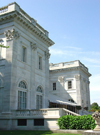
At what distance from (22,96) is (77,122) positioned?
889cm

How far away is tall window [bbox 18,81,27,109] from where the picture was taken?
20344 millimetres

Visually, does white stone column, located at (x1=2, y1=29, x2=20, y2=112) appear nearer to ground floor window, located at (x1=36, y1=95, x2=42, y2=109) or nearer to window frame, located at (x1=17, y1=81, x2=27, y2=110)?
window frame, located at (x1=17, y1=81, x2=27, y2=110)

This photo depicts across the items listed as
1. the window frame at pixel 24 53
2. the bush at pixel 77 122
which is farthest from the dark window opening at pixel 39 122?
the window frame at pixel 24 53

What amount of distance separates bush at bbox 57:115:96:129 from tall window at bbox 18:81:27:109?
7.14 metres

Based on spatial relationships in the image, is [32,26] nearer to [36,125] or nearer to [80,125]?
[36,125]

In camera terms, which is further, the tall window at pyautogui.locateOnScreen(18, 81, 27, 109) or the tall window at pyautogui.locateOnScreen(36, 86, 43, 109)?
the tall window at pyautogui.locateOnScreen(36, 86, 43, 109)

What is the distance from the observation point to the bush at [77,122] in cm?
1362

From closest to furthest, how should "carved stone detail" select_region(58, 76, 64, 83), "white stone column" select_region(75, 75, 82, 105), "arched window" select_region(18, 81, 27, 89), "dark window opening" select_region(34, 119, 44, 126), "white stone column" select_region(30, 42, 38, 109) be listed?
1. "dark window opening" select_region(34, 119, 44, 126)
2. "arched window" select_region(18, 81, 27, 89)
3. "white stone column" select_region(30, 42, 38, 109)
4. "white stone column" select_region(75, 75, 82, 105)
5. "carved stone detail" select_region(58, 76, 64, 83)

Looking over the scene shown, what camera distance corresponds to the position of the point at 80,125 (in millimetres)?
13883

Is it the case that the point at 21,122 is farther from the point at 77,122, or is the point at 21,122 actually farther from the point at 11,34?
the point at 11,34

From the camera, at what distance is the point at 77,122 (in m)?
13.8

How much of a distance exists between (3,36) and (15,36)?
1.58 meters

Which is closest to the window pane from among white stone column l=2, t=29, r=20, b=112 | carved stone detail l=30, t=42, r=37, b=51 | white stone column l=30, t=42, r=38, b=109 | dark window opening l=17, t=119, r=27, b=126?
white stone column l=30, t=42, r=38, b=109

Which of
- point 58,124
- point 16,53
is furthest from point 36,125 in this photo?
point 16,53
